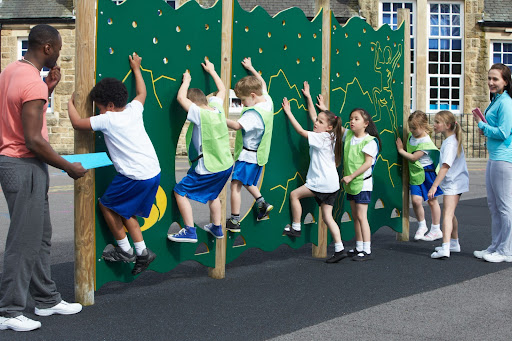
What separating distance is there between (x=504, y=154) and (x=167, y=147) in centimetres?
347

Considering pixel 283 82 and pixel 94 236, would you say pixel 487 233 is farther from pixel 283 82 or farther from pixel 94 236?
pixel 94 236

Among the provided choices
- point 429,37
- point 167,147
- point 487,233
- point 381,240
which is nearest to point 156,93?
point 167,147

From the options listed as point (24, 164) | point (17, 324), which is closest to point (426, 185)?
point (24, 164)

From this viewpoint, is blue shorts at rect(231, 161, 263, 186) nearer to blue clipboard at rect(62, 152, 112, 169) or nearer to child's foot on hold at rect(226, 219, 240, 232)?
child's foot on hold at rect(226, 219, 240, 232)

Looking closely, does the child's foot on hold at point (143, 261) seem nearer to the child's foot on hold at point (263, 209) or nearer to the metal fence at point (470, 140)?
the child's foot on hold at point (263, 209)

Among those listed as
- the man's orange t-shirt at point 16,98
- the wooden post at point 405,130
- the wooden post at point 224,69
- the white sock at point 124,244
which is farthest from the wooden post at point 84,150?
the wooden post at point 405,130

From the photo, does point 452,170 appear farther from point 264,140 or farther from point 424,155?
point 264,140

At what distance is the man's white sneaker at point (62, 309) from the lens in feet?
16.2

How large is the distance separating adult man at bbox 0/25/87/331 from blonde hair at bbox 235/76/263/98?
2141 millimetres

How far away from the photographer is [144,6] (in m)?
5.68

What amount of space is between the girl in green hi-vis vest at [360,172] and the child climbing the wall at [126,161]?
2553 mm

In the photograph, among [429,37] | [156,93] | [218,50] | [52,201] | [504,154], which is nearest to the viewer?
[156,93]

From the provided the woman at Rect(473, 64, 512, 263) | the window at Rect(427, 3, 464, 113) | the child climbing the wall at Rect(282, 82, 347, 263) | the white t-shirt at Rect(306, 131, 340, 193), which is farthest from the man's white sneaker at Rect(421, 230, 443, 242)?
the window at Rect(427, 3, 464, 113)

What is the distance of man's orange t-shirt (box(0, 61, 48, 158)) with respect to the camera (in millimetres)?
4457
